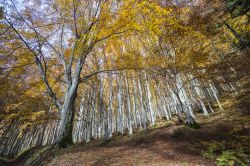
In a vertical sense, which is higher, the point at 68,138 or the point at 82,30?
the point at 82,30

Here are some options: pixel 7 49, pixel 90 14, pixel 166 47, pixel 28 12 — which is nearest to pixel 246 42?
pixel 166 47

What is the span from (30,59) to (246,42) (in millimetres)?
13997

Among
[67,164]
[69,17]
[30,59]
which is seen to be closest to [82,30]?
[69,17]

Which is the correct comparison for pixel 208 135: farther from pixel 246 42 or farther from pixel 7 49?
pixel 7 49

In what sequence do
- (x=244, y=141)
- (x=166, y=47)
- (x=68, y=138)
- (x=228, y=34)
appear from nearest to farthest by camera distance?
(x=244, y=141), (x=68, y=138), (x=166, y=47), (x=228, y=34)

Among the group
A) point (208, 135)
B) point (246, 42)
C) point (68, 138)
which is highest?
point (246, 42)

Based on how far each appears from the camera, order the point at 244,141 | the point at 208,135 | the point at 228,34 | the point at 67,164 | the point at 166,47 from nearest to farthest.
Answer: the point at 67,164 → the point at 244,141 → the point at 208,135 → the point at 166,47 → the point at 228,34

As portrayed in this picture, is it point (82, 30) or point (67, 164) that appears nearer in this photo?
point (67, 164)

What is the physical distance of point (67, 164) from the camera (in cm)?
512

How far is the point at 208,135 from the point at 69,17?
35.2 feet

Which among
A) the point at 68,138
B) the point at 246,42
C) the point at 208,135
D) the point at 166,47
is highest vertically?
the point at 166,47

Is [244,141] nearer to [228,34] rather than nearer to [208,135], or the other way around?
[208,135]

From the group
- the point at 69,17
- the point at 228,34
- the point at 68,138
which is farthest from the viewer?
the point at 228,34

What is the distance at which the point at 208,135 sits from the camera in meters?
Result: 7.91
